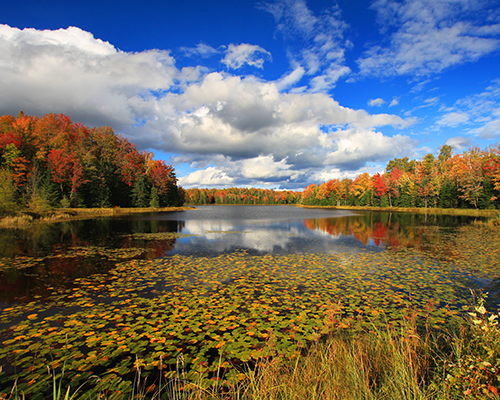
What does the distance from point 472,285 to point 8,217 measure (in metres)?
40.4

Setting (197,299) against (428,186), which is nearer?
(197,299)

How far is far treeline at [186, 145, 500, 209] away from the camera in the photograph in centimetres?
4991

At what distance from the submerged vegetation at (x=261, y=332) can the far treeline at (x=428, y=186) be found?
5210 cm

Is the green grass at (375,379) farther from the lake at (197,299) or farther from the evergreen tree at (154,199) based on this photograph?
the evergreen tree at (154,199)

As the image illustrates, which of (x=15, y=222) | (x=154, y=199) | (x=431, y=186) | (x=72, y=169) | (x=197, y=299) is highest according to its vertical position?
(x=72, y=169)

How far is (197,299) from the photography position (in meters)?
7.73

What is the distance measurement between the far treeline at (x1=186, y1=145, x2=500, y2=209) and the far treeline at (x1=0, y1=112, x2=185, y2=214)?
64.9 m

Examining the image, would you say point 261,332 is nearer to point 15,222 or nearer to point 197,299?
point 197,299

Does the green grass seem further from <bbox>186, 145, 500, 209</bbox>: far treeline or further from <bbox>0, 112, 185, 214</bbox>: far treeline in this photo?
<bbox>186, 145, 500, 209</bbox>: far treeline

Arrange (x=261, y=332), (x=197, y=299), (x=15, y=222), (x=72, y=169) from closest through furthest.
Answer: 1. (x=261, y=332)
2. (x=197, y=299)
3. (x=15, y=222)
4. (x=72, y=169)

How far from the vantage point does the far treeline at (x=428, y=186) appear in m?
49.9

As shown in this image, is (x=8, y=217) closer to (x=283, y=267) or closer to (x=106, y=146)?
(x=283, y=267)

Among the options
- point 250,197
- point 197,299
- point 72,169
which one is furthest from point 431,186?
point 250,197

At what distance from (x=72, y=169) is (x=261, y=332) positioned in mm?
59171
